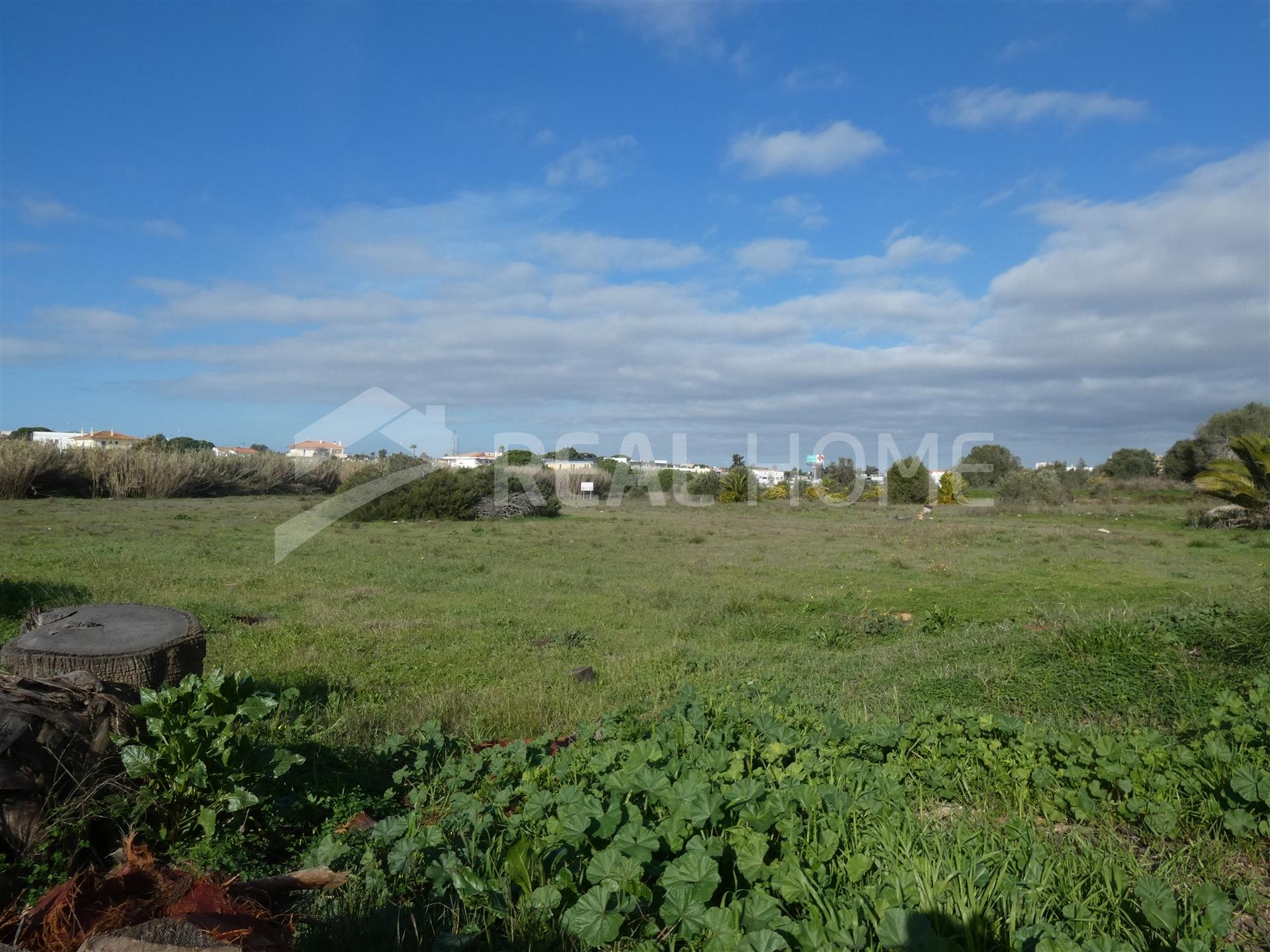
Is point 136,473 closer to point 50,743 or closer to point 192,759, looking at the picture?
point 50,743

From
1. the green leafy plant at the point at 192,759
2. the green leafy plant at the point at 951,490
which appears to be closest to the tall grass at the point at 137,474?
the green leafy plant at the point at 192,759

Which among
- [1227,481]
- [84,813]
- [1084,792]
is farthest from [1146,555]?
[84,813]

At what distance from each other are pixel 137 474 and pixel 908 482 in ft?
114

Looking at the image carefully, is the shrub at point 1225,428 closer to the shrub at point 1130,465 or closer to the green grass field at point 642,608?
the shrub at point 1130,465

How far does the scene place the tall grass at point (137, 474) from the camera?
84.7 ft

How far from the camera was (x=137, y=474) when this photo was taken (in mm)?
29406

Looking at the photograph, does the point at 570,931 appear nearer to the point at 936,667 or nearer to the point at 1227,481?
the point at 936,667

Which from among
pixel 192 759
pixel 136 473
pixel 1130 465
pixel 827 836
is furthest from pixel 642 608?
pixel 1130 465

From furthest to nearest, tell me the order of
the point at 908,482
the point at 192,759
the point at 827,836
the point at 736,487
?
the point at 736,487 < the point at 908,482 < the point at 192,759 < the point at 827,836

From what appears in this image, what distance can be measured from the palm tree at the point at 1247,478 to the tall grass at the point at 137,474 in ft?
115

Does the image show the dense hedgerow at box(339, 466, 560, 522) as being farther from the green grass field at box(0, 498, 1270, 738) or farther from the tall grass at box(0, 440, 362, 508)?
the tall grass at box(0, 440, 362, 508)

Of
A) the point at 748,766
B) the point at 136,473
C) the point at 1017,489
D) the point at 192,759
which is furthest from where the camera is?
the point at 1017,489

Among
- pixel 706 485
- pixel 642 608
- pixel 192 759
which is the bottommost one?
pixel 642 608

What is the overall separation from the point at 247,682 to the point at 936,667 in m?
5.03
